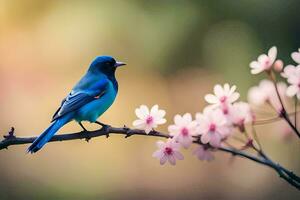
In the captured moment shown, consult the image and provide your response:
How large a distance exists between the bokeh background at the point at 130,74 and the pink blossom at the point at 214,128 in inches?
207

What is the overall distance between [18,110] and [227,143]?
616 centimetres

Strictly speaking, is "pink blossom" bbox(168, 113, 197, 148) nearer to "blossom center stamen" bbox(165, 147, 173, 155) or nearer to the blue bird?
"blossom center stamen" bbox(165, 147, 173, 155)

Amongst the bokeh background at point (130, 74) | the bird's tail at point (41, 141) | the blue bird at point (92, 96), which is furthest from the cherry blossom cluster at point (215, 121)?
the bokeh background at point (130, 74)

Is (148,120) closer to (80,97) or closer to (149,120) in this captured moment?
(149,120)

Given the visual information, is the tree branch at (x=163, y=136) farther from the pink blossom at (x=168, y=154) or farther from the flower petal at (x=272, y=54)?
the flower petal at (x=272, y=54)

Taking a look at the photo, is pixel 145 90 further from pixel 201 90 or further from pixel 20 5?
pixel 20 5

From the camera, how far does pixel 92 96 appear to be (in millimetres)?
2018

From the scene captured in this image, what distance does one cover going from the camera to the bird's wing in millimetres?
1827

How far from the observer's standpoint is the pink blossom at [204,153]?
41.3 inches

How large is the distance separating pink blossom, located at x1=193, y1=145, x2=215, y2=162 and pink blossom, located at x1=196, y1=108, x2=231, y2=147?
1.6 inches

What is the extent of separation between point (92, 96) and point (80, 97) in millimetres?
54

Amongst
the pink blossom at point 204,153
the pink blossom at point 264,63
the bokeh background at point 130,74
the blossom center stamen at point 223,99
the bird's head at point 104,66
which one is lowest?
the pink blossom at point 204,153

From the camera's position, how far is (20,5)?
6883mm

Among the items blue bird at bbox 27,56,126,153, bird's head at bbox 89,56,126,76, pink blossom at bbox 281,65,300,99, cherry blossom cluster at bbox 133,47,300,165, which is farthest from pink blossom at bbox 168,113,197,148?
bird's head at bbox 89,56,126,76
